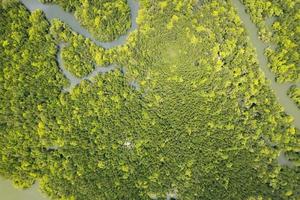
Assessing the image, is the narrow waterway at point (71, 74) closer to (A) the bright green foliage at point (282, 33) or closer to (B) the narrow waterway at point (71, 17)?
(B) the narrow waterway at point (71, 17)

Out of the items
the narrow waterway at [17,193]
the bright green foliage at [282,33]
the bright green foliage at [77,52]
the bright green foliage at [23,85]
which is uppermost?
the bright green foliage at [282,33]

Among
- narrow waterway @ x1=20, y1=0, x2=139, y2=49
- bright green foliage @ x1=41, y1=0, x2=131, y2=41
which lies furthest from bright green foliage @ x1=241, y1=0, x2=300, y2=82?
bright green foliage @ x1=41, y1=0, x2=131, y2=41

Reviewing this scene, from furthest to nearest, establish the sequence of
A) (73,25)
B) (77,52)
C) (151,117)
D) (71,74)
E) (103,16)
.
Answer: (73,25)
(71,74)
(103,16)
(77,52)
(151,117)

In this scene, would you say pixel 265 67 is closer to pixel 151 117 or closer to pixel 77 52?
pixel 151 117

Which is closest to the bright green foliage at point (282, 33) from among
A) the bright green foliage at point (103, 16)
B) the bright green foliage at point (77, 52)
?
the bright green foliage at point (103, 16)

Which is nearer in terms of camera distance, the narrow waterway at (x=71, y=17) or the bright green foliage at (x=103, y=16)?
the bright green foliage at (x=103, y=16)

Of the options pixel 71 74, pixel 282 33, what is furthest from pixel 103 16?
pixel 282 33
